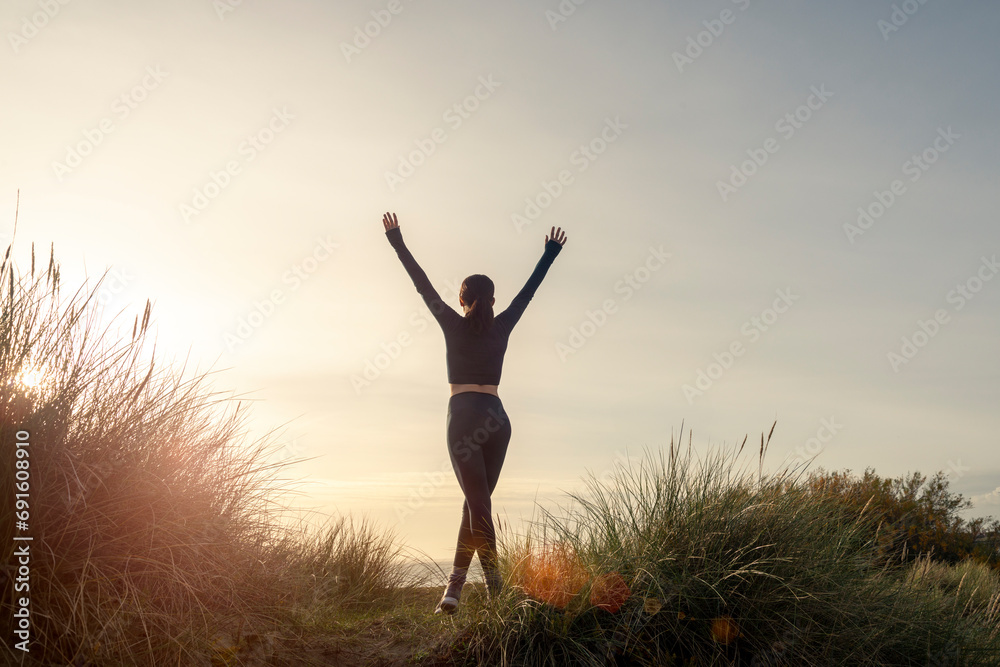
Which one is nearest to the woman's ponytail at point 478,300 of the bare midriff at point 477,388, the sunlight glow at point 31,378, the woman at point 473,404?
the woman at point 473,404

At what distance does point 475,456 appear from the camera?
15.7 feet

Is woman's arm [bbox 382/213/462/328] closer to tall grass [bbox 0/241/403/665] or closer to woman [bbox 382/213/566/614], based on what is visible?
woman [bbox 382/213/566/614]

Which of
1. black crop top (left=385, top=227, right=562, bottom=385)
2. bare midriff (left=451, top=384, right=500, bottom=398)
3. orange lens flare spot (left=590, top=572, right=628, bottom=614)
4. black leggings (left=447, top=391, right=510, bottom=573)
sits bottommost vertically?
orange lens flare spot (left=590, top=572, right=628, bottom=614)

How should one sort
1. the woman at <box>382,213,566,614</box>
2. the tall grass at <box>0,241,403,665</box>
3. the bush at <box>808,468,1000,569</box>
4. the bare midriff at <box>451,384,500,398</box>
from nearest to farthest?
the tall grass at <box>0,241,403,665</box> → the woman at <box>382,213,566,614</box> → the bare midriff at <box>451,384,500,398</box> → the bush at <box>808,468,1000,569</box>

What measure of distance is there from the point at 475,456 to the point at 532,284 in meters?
1.50

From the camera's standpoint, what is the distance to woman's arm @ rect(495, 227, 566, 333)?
17.3 feet

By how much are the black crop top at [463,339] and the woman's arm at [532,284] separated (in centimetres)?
1

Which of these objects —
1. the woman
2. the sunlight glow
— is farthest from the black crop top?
the sunlight glow

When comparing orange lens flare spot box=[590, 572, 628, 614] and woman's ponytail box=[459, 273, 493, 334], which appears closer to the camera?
orange lens flare spot box=[590, 572, 628, 614]

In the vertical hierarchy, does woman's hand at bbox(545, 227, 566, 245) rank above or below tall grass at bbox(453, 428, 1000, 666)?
above

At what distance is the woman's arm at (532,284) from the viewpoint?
207 inches

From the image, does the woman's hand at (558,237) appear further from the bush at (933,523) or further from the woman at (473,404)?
the bush at (933,523)

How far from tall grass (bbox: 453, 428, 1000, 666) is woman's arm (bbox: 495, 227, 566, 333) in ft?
4.92

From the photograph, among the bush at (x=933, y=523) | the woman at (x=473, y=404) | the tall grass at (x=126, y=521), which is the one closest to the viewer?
the tall grass at (x=126, y=521)
